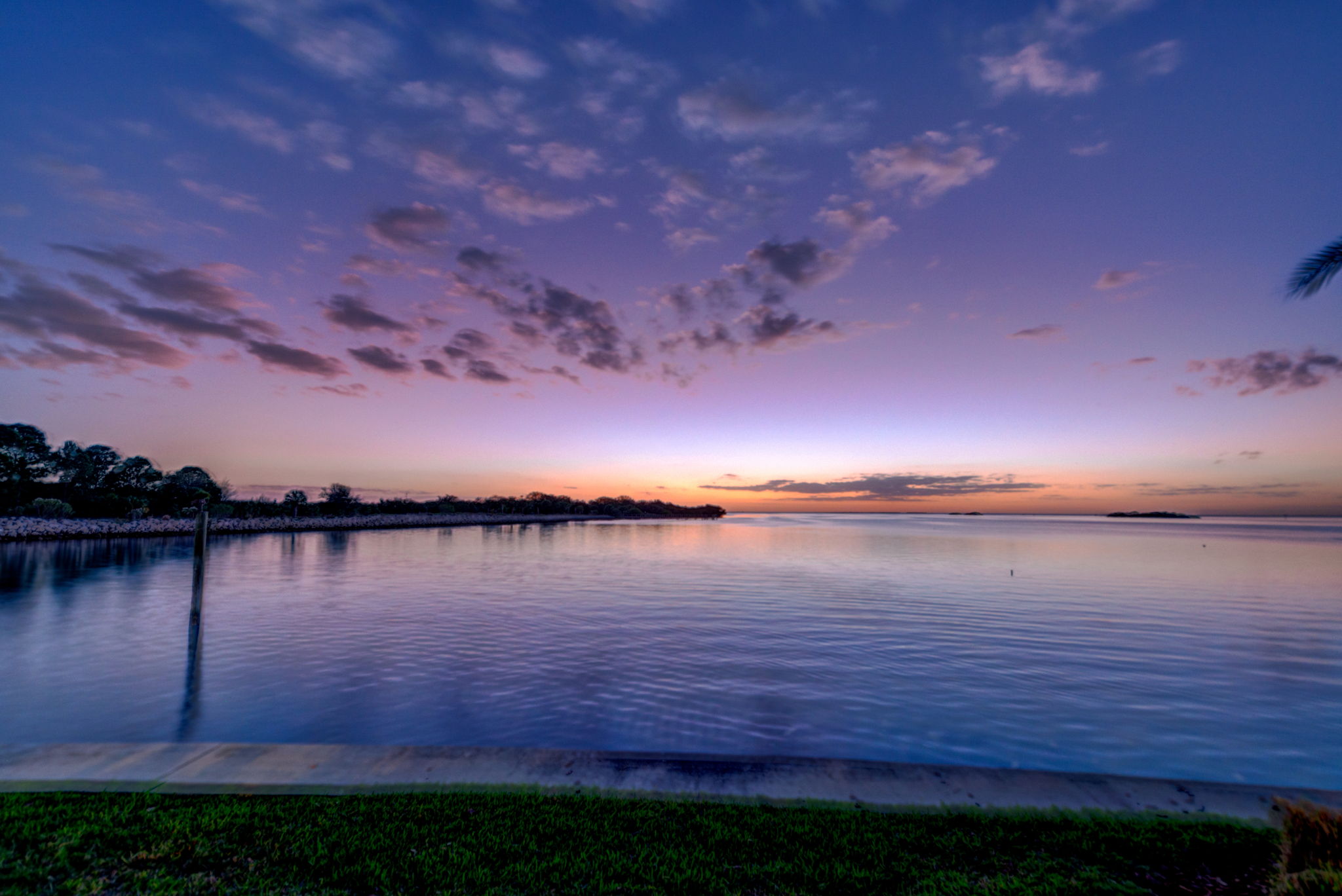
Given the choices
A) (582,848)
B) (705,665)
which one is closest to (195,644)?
(705,665)

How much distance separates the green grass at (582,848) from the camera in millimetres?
4641

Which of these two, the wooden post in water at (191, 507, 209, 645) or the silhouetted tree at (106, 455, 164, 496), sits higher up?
the silhouetted tree at (106, 455, 164, 496)

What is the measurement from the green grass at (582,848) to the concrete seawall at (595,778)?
31 cm

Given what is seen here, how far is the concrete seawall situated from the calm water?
2.44m

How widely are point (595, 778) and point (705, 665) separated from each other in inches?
318

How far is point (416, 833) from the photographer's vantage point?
523 centimetres

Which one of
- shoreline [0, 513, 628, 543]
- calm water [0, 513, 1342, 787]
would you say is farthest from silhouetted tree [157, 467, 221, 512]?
calm water [0, 513, 1342, 787]

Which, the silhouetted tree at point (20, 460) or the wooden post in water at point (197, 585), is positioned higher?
the silhouetted tree at point (20, 460)

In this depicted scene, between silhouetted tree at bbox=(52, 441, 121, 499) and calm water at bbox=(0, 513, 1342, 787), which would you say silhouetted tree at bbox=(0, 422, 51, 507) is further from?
calm water at bbox=(0, 513, 1342, 787)

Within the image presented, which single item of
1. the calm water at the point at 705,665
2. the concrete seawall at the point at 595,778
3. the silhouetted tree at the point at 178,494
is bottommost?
the calm water at the point at 705,665

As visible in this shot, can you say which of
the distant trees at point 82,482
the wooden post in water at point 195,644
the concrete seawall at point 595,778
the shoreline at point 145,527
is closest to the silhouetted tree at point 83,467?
the distant trees at point 82,482

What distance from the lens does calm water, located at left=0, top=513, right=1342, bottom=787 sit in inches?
392

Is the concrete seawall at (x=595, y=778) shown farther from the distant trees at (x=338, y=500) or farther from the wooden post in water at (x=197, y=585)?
the distant trees at (x=338, y=500)

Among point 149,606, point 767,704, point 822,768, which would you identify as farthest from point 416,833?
point 149,606
